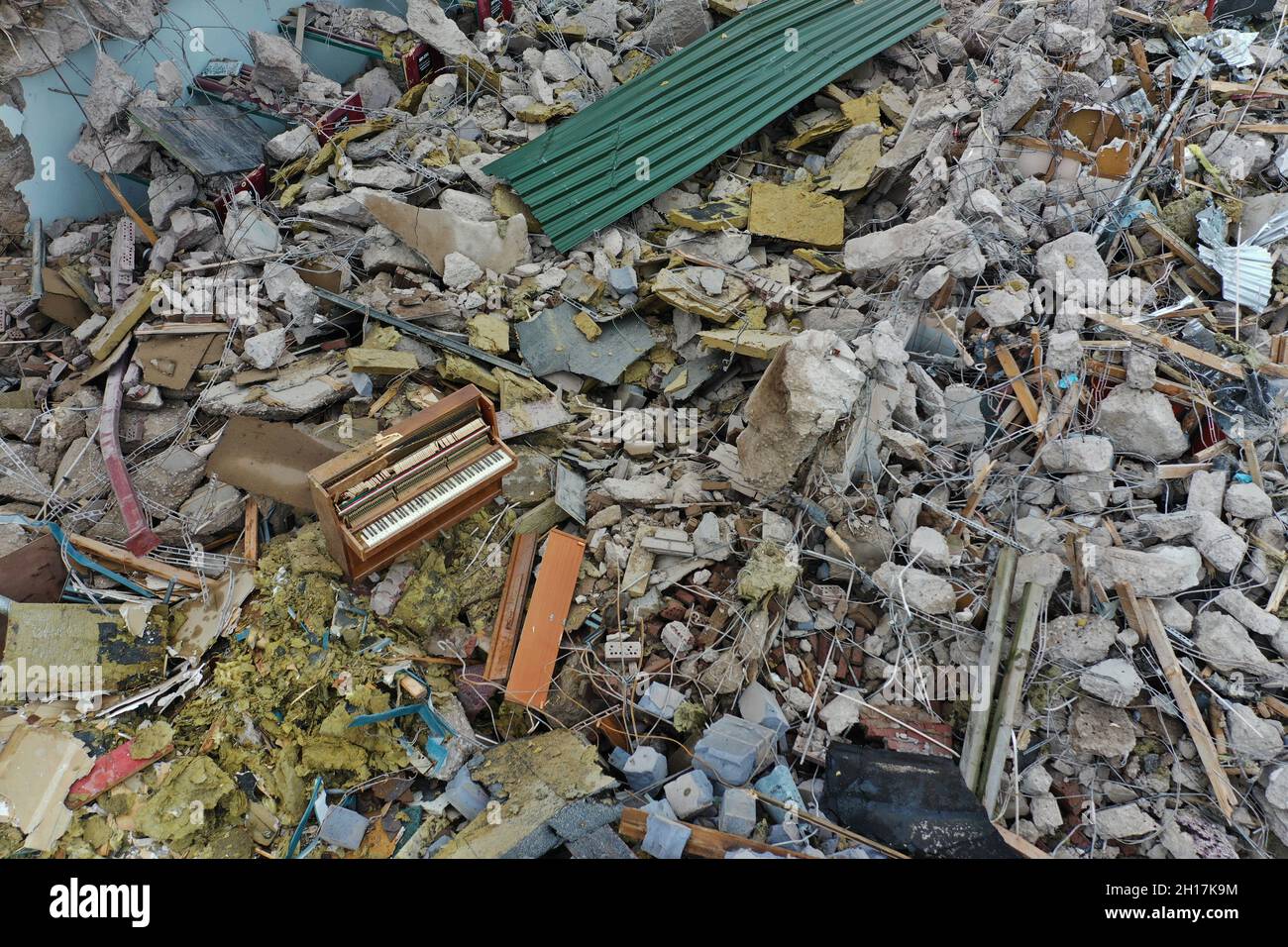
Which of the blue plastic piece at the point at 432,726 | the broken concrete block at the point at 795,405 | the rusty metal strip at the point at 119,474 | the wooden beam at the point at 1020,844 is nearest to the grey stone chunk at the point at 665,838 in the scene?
the blue plastic piece at the point at 432,726

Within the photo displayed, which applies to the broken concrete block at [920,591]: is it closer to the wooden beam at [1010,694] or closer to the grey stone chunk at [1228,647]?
the wooden beam at [1010,694]

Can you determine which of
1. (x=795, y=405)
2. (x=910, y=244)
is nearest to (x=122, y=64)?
(x=795, y=405)

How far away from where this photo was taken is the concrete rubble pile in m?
4.49

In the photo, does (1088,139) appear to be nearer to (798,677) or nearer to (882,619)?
(882,619)

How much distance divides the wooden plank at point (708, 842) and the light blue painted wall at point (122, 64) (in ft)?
23.0

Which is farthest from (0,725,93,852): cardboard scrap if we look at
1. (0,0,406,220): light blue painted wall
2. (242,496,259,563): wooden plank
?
(0,0,406,220): light blue painted wall

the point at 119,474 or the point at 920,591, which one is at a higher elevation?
the point at 920,591

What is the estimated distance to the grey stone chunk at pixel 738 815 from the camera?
4.09 metres

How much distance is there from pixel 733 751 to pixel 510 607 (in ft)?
5.60

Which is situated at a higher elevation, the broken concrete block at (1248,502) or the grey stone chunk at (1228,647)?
the broken concrete block at (1248,502)

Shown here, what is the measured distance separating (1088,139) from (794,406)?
13.2 ft

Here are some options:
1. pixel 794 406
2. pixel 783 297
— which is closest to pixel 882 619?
pixel 794 406

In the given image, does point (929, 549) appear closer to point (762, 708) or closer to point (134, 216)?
point (762, 708)

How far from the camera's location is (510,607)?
513 cm
